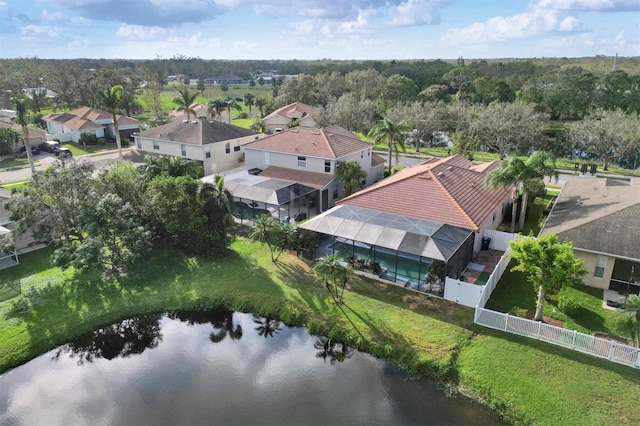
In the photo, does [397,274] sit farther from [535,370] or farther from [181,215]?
[181,215]

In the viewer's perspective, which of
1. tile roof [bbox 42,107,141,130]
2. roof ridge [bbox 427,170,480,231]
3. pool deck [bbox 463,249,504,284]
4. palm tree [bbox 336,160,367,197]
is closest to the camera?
pool deck [bbox 463,249,504,284]

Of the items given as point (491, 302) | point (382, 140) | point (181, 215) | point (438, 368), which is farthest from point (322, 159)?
point (438, 368)

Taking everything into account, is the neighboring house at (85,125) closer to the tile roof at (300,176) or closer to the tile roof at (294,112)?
the tile roof at (294,112)

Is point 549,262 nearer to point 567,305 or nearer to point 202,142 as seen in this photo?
point 567,305

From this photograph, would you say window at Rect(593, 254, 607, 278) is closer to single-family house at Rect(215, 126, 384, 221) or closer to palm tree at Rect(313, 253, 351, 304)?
palm tree at Rect(313, 253, 351, 304)

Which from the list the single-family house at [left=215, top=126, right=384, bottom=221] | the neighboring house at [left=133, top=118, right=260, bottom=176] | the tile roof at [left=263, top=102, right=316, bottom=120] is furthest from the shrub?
the tile roof at [left=263, top=102, right=316, bottom=120]
